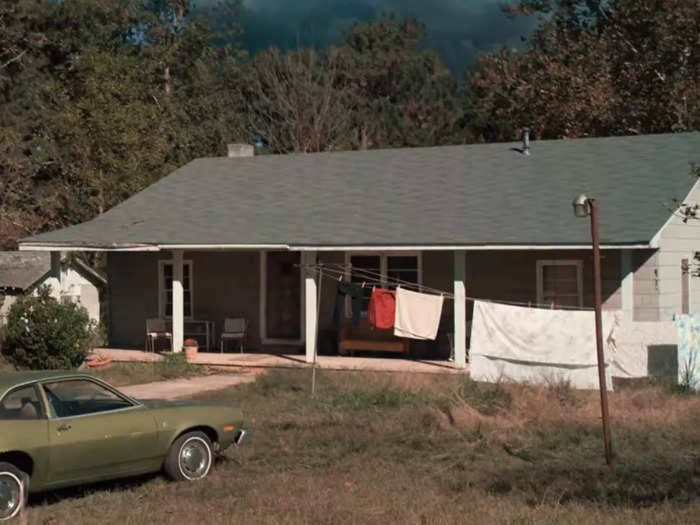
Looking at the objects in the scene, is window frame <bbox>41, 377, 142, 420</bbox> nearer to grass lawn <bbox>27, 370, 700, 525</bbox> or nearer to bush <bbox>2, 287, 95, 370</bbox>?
grass lawn <bbox>27, 370, 700, 525</bbox>

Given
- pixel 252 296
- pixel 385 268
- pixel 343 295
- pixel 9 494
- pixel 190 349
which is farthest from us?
pixel 252 296

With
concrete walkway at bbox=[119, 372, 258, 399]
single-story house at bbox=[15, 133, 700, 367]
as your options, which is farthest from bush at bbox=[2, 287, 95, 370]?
concrete walkway at bbox=[119, 372, 258, 399]

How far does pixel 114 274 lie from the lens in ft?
A: 79.9

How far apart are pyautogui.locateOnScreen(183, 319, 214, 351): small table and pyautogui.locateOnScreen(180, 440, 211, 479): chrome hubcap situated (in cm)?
1242

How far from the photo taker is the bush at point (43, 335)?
20.0 meters

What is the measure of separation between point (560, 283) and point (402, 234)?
11.2 ft

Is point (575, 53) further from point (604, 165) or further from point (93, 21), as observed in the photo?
point (93, 21)

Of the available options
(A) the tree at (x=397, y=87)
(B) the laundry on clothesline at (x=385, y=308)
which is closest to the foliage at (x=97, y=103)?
(A) the tree at (x=397, y=87)

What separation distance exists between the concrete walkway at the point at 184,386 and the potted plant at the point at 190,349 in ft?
5.09

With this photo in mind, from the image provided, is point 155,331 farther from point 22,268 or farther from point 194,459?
point 194,459

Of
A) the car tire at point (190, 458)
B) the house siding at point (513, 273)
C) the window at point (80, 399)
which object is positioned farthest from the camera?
the house siding at point (513, 273)

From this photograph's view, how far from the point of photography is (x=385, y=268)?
851 inches

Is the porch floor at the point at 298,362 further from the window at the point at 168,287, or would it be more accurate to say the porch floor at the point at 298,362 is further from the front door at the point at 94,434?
the front door at the point at 94,434

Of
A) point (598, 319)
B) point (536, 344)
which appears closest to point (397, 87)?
point (536, 344)
